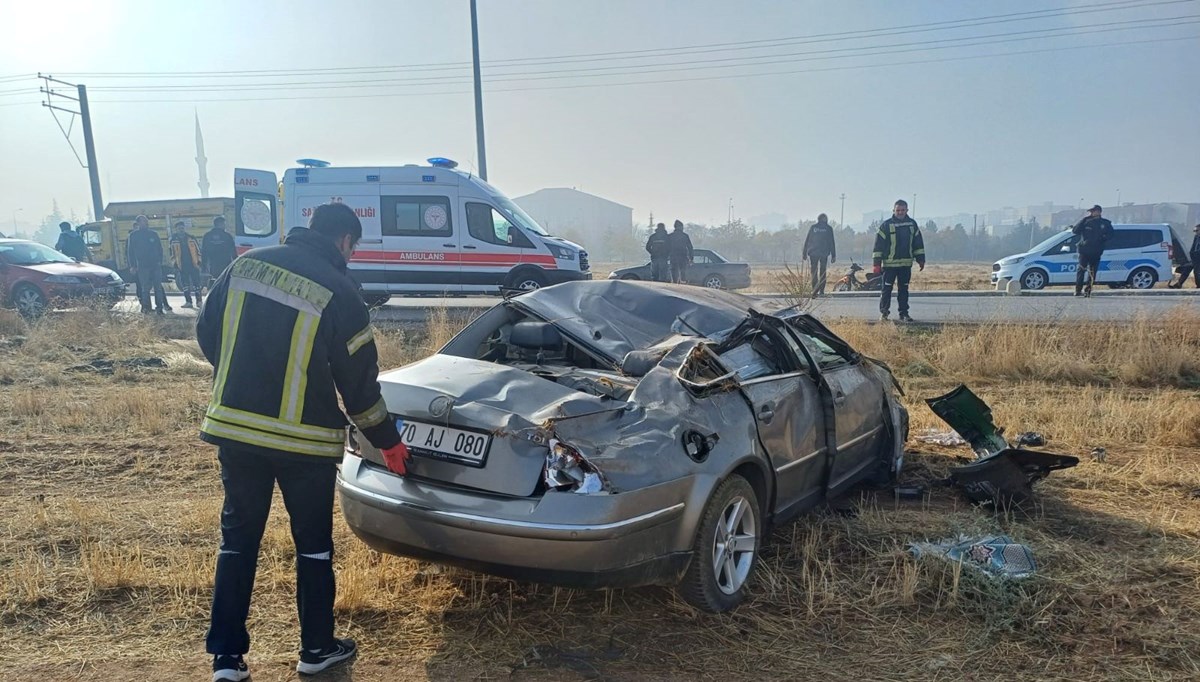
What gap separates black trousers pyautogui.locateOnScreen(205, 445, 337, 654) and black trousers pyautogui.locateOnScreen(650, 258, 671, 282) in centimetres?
1405

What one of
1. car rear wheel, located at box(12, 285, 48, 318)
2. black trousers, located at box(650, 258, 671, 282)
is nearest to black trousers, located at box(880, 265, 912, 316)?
black trousers, located at box(650, 258, 671, 282)

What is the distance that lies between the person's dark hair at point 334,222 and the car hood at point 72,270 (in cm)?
1413

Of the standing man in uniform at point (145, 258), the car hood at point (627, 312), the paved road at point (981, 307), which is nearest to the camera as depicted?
the car hood at point (627, 312)

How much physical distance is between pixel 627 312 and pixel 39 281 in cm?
1422

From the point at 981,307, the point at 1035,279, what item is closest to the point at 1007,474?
the point at 981,307

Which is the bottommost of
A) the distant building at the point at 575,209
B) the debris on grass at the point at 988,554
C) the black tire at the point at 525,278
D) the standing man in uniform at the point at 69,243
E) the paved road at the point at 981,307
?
the debris on grass at the point at 988,554

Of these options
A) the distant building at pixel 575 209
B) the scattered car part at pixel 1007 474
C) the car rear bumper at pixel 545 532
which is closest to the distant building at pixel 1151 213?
the distant building at pixel 575 209

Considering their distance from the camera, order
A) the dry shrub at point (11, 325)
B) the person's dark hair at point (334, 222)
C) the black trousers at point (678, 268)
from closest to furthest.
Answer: the person's dark hair at point (334, 222), the dry shrub at point (11, 325), the black trousers at point (678, 268)

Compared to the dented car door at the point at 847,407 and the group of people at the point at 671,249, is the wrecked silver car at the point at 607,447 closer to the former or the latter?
the dented car door at the point at 847,407

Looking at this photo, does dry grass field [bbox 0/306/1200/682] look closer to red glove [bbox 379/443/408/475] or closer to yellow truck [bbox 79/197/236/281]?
red glove [bbox 379/443/408/475]

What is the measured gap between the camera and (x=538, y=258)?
13.1m

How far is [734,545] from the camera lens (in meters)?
3.25

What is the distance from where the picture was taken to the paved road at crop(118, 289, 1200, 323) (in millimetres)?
10469

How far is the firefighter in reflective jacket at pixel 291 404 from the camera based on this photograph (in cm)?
256
